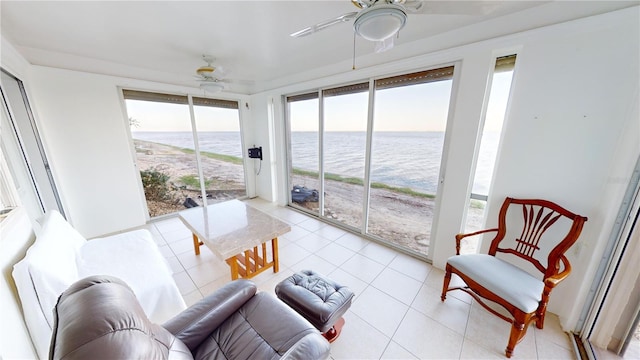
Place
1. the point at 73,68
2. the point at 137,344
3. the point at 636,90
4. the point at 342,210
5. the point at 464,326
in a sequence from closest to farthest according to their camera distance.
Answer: the point at 137,344 → the point at 636,90 → the point at 464,326 → the point at 73,68 → the point at 342,210

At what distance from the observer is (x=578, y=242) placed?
62.6 inches

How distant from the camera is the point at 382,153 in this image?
274 centimetres

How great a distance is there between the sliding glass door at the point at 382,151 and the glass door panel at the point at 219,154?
142cm

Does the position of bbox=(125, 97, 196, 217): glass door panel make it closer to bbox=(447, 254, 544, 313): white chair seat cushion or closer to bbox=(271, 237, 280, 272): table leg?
bbox=(271, 237, 280, 272): table leg

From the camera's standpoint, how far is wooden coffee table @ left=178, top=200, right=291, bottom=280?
73.8 inches

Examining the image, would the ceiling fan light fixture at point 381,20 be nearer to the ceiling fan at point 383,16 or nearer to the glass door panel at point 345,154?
the ceiling fan at point 383,16

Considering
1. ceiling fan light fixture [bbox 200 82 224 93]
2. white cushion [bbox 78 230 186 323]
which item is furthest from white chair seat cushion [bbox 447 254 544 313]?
ceiling fan light fixture [bbox 200 82 224 93]

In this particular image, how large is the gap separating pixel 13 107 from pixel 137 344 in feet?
11.0

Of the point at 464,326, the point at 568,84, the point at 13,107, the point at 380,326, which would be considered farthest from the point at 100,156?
the point at 568,84

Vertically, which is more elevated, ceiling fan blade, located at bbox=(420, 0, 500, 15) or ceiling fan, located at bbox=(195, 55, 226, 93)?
ceiling fan blade, located at bbox=(420, 0, 500, 15)

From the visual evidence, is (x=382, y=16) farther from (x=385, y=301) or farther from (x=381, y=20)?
(x=385, y=301)

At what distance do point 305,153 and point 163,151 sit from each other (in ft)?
7.99

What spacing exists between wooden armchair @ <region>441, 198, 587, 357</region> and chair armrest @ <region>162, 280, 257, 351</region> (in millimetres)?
1715

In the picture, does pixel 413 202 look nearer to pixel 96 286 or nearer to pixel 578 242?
pixel 578 242
